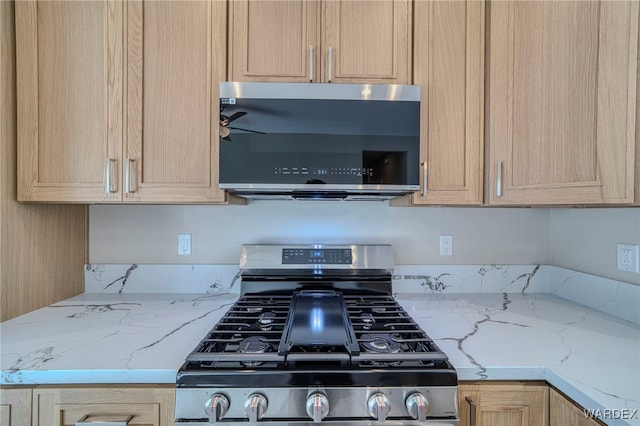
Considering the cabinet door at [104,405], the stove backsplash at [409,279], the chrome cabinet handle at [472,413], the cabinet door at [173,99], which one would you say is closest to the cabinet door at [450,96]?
the stove backsplash at [409,279]

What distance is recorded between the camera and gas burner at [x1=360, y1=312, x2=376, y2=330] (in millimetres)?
1127

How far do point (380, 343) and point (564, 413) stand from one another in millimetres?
485

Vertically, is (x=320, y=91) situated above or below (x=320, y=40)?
below

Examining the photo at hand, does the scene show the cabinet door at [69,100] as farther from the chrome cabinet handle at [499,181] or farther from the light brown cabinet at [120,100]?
the chrome cabinet handle at [499,181]

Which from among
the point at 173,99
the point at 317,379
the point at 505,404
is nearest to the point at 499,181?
the point at 505,404

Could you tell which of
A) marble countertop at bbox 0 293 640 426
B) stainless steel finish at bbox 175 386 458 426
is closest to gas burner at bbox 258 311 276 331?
marble countertop at bbox 0 293 640 426

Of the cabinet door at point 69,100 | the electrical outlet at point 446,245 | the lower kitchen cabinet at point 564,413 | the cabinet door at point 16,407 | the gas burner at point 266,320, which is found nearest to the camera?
the lower kitchen cabinet at point 564,413

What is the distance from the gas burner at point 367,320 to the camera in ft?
3.70

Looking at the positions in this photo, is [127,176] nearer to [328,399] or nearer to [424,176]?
[328,399]

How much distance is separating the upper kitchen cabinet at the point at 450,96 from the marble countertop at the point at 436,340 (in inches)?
20.2

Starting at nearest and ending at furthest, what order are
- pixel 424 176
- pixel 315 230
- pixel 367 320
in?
pixel 367 320, pixel 424 176, pixel 315 230

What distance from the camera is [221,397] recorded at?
808 mm

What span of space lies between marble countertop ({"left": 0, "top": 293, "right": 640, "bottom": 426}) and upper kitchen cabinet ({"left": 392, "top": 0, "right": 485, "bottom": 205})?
51 centimetres

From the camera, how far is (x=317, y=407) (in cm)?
80
